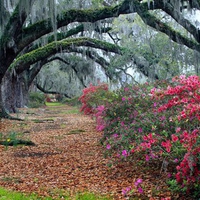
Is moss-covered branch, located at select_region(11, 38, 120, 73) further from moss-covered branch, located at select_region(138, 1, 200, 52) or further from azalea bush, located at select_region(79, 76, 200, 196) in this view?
azalea bush, located at select_region(79, 76, 200, 196)

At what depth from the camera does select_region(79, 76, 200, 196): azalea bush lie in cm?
332

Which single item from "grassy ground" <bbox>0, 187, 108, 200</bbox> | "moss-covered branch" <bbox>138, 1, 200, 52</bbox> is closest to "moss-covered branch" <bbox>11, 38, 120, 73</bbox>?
"moss-covered branch" <bbox>138, 1, 200, 52</bbox>

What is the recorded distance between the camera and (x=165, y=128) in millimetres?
4398

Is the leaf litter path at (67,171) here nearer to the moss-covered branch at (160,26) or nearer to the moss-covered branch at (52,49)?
the moss-covered branch at (160,26)

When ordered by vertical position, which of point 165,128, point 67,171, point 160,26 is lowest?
point 67,171

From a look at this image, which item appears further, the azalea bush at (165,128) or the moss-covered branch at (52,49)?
the moss-covered branch at (52,49)

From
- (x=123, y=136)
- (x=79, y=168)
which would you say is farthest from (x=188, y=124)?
(x=79, y=168)

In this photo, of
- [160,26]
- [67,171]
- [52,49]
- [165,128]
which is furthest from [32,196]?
[52,49]

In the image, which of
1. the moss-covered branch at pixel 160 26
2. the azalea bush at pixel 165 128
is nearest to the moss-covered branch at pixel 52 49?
the moss-covered branch at pixel 160 26

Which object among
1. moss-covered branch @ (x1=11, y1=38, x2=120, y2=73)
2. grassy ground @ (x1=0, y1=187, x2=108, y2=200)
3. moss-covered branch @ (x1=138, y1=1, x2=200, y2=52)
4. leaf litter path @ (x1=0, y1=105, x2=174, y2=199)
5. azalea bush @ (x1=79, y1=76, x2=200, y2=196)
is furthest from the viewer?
moss-covered branch @ (x1=11, y1=38, x2=120, y2=73)

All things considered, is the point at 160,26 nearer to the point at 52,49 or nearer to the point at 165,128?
the point at 52,49

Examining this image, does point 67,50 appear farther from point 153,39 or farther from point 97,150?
point 97,150

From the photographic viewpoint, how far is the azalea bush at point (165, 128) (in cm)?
332

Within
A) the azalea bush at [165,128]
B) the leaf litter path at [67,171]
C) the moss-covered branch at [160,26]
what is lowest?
the leaf litter path at [67,171]
